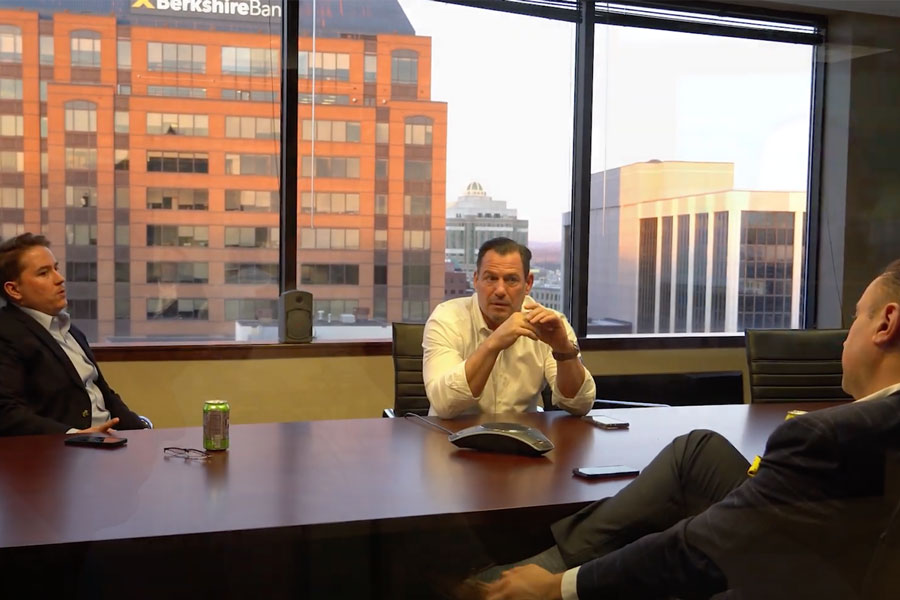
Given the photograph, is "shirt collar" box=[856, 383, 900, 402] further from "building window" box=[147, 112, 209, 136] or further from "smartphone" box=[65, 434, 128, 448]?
"building window" box=[147, 112, 209, 136]

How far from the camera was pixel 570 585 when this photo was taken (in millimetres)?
1585

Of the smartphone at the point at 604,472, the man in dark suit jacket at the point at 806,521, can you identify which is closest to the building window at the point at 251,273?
the smartphone at the point at 604,472

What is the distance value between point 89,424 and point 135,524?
144cm

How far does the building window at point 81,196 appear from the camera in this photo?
423cm

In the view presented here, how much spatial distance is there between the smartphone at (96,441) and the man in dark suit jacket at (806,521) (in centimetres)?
108

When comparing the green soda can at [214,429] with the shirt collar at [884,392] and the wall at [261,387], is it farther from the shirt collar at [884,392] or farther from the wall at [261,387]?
the wall at [261,387]

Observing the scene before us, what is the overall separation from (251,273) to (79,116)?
1.18 meters

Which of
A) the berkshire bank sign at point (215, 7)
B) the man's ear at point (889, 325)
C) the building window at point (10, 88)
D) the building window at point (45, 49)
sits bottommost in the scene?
the man's ear at point (889, 325)

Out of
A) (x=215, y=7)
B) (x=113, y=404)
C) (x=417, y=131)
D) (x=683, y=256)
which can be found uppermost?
(x=215, y=7)

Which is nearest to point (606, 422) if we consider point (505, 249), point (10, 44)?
point (505, 249)

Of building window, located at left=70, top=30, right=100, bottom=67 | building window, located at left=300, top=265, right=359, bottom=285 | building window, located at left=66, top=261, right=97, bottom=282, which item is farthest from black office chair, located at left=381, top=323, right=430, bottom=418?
building window, located at left=70, top=30, right=100, bottom=67

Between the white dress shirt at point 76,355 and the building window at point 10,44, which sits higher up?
the building window at point 10,44

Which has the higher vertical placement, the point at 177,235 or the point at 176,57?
the point at 176,57

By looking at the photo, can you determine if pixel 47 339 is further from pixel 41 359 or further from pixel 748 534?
pixel 748 534
